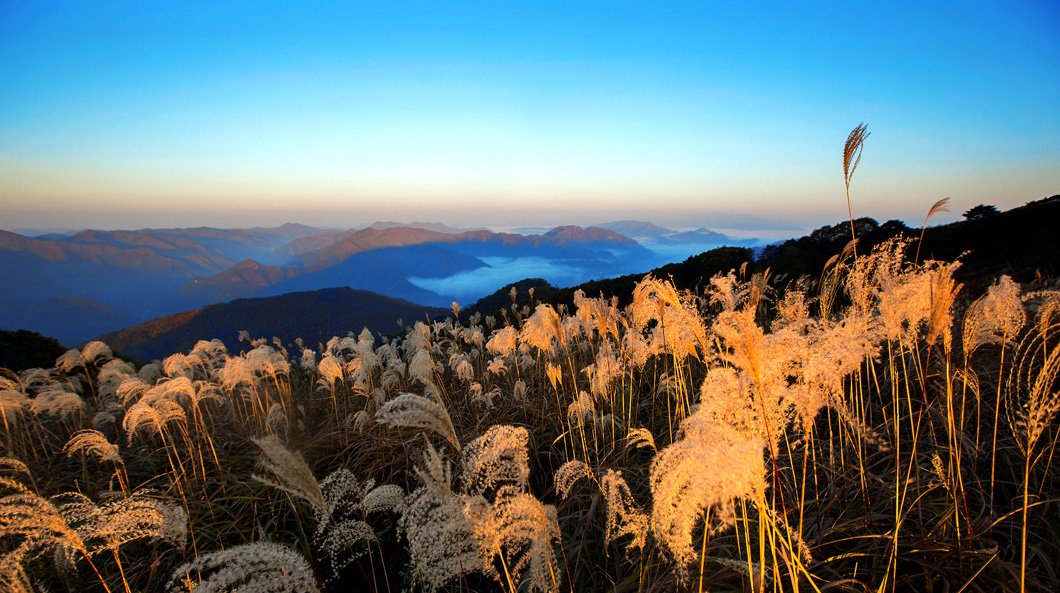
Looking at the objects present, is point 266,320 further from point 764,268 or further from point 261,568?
point 261,568

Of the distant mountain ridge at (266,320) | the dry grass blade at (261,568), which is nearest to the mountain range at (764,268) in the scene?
the distant mountain ridge at (266,320)

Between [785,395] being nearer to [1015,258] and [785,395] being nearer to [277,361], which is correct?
[277,361]

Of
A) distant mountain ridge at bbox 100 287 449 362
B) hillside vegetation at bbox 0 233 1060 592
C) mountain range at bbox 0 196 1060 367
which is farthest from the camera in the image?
distant mountain ridge at bbox 100 287 449 362

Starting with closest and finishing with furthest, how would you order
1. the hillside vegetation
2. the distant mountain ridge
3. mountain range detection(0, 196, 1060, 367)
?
the hillside vegetation, mountain range detection(0, 196, 1060, 367), the distant mountain ridge

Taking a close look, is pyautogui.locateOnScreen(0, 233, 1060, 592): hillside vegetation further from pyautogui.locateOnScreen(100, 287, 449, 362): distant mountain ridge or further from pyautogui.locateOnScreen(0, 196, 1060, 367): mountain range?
pyautogui.locateOnScreen(100, 287, 449, 362): distant mountain ridge

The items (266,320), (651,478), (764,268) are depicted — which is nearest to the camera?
(651,478)

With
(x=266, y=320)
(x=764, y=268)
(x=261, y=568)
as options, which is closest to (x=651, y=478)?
(x=261, y=568)

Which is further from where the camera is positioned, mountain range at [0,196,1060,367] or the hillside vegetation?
mountain range at [0,196,1060,367]

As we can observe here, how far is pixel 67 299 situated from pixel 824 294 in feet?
723

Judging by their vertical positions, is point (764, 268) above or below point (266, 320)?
above

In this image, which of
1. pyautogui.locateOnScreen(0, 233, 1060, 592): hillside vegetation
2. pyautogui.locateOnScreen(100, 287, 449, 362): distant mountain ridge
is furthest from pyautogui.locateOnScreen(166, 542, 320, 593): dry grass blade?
pyautogui.locateOnScreen(100, 287, 449, 362): distant mountain ridge

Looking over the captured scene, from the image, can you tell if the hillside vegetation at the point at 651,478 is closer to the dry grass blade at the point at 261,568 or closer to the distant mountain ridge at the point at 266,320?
the dry grass blade at the point at 261,568

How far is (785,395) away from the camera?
1756 mm

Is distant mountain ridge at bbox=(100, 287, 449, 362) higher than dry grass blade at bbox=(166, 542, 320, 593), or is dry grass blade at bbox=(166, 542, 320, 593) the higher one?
dry grass blade at bbox=(166, 542, 320, 593)
